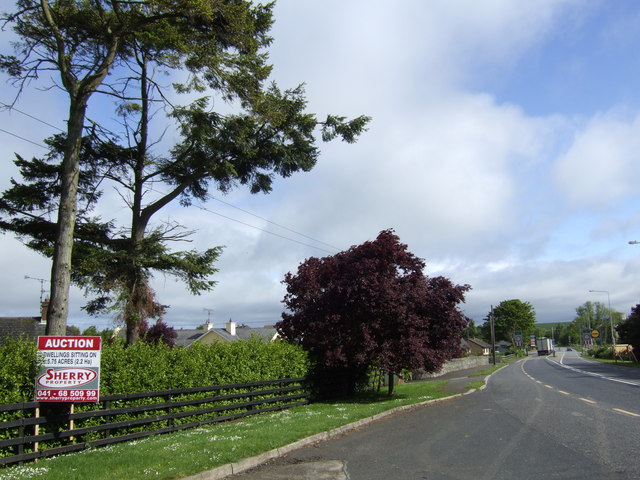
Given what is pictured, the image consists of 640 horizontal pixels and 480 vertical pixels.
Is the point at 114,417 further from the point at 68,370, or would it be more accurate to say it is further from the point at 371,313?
the point at 371,313

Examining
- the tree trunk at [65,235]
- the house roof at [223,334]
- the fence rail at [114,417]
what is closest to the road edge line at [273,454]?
the fence rail at [114,417]

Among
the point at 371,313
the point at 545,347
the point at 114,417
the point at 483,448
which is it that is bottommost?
the point at 545,347

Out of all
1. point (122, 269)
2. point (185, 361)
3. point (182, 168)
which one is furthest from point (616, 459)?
point (182, 168)

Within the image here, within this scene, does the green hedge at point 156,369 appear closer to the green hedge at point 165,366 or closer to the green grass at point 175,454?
the green hedge at point 165,366

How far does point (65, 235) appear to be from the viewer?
13.0m

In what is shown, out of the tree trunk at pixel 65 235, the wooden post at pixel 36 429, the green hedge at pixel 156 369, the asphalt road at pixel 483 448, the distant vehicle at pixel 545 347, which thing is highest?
the tree trunk at pixel 65 235

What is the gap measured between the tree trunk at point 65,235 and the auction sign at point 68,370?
274 cm

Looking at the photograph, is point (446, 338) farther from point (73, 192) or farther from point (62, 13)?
point (62, 13)

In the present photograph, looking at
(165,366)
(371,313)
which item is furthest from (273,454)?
(371,313)

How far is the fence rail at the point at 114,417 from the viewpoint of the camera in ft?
28.9

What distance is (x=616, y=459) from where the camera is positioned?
26.6ft

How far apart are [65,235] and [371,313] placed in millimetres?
10659

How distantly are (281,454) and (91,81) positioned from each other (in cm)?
1118

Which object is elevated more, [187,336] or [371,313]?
[371,313]
